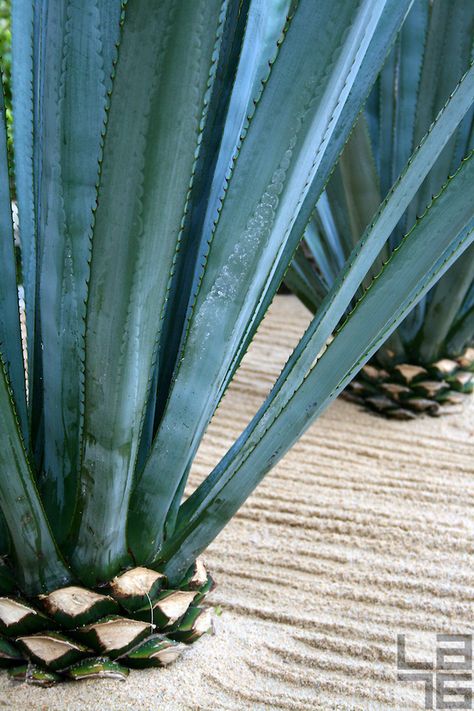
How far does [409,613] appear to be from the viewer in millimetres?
1576

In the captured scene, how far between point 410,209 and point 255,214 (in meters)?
1.50

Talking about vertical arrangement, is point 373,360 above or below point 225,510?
above

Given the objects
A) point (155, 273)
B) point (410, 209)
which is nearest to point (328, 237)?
point (410, 209)

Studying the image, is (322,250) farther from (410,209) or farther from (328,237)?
(410,209)

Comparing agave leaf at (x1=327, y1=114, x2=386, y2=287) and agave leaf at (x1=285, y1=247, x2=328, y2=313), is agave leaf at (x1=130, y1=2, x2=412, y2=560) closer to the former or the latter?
agave leaf at (x1=327, y1=114, x2=386, y2=287)

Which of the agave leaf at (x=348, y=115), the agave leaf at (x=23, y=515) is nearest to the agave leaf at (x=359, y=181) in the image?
the agave leaf at (x=348, y=115)

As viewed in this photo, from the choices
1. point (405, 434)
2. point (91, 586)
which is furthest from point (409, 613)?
point (405, 434)

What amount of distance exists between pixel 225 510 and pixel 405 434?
1.37m

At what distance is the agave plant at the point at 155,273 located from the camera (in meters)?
0.90

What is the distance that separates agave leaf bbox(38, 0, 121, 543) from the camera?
1.03m

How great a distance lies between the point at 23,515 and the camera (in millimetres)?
1101

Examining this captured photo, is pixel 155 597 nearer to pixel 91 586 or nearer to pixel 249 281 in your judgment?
pixel 91 586

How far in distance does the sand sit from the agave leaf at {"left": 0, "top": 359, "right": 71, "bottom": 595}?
160 mm

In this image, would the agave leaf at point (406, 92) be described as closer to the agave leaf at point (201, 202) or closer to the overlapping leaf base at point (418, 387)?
the overlapping leaf base at point (418, 387)
